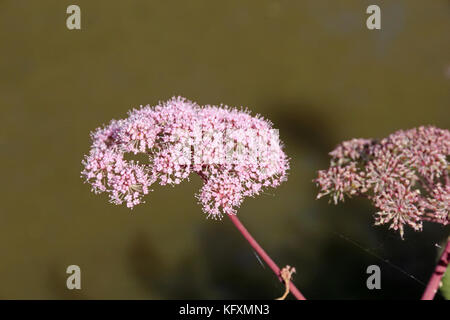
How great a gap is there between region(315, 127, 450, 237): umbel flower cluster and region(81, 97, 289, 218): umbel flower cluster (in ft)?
0.79

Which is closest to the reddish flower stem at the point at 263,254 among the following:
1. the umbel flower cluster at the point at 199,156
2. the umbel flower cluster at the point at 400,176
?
the umbel flower cluster at the point at 199,156

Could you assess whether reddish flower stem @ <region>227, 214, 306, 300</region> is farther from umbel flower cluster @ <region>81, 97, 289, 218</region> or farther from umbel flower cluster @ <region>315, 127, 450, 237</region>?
umbel flower cluster @ <region>315, 127, 450, 237</region>

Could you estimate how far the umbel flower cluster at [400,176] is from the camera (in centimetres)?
104

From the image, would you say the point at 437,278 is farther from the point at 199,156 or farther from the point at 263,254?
the point at 199,156

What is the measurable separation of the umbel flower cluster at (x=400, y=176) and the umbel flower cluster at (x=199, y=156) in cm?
24

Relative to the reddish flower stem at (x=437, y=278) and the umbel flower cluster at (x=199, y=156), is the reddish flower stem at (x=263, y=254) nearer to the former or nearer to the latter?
the umbel flower cluster at (x=199, y=156)

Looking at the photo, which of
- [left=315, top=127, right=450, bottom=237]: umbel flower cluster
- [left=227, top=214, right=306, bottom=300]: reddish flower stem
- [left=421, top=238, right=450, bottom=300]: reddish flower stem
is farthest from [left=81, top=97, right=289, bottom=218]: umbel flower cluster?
[left=421, top=238, right=450, bottom=300]: reddish flower stem

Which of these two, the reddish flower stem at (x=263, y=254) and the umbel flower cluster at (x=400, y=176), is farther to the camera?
the umbel flower cluster at (x=400, y=176)

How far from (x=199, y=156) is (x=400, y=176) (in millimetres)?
560

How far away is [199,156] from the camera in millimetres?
960

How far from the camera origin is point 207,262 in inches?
103

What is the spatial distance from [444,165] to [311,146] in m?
1.40

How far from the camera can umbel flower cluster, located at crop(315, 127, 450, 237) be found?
3.41ft

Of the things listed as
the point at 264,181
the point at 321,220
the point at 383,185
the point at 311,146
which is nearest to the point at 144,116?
the point at 264,181
